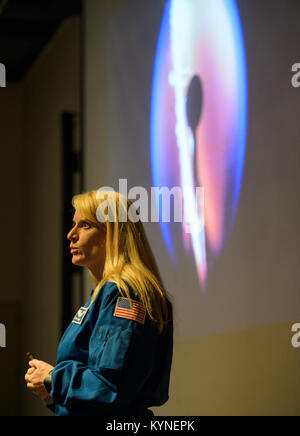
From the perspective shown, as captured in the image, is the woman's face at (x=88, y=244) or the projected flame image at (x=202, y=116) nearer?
the woman's face at (x=88, y=244)

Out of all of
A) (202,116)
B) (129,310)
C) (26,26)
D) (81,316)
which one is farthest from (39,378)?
(26,26)

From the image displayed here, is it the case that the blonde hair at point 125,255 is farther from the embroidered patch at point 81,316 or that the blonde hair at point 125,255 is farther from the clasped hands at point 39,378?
the clasped hands at point 39,378

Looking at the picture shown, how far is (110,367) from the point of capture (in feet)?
4.93

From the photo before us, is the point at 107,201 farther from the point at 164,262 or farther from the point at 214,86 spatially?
the point at 164,262

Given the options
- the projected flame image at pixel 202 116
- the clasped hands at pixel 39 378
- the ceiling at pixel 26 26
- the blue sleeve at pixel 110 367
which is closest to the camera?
the blue sleeve at pixel 110 367

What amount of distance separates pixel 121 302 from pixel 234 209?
1151mm

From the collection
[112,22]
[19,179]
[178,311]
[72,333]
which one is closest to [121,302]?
[72,333]

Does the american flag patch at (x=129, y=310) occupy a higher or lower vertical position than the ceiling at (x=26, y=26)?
lower

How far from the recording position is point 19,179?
570 cm

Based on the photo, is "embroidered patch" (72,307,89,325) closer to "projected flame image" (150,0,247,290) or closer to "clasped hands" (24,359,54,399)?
"clasped hands" (24,359,54,399)

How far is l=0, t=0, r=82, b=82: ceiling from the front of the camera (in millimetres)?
4680

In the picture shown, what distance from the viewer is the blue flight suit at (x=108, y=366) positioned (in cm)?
152

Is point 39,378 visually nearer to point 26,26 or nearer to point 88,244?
point 88,244

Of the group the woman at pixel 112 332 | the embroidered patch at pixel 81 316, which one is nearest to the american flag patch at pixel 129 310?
the woman at pixel 112 332
